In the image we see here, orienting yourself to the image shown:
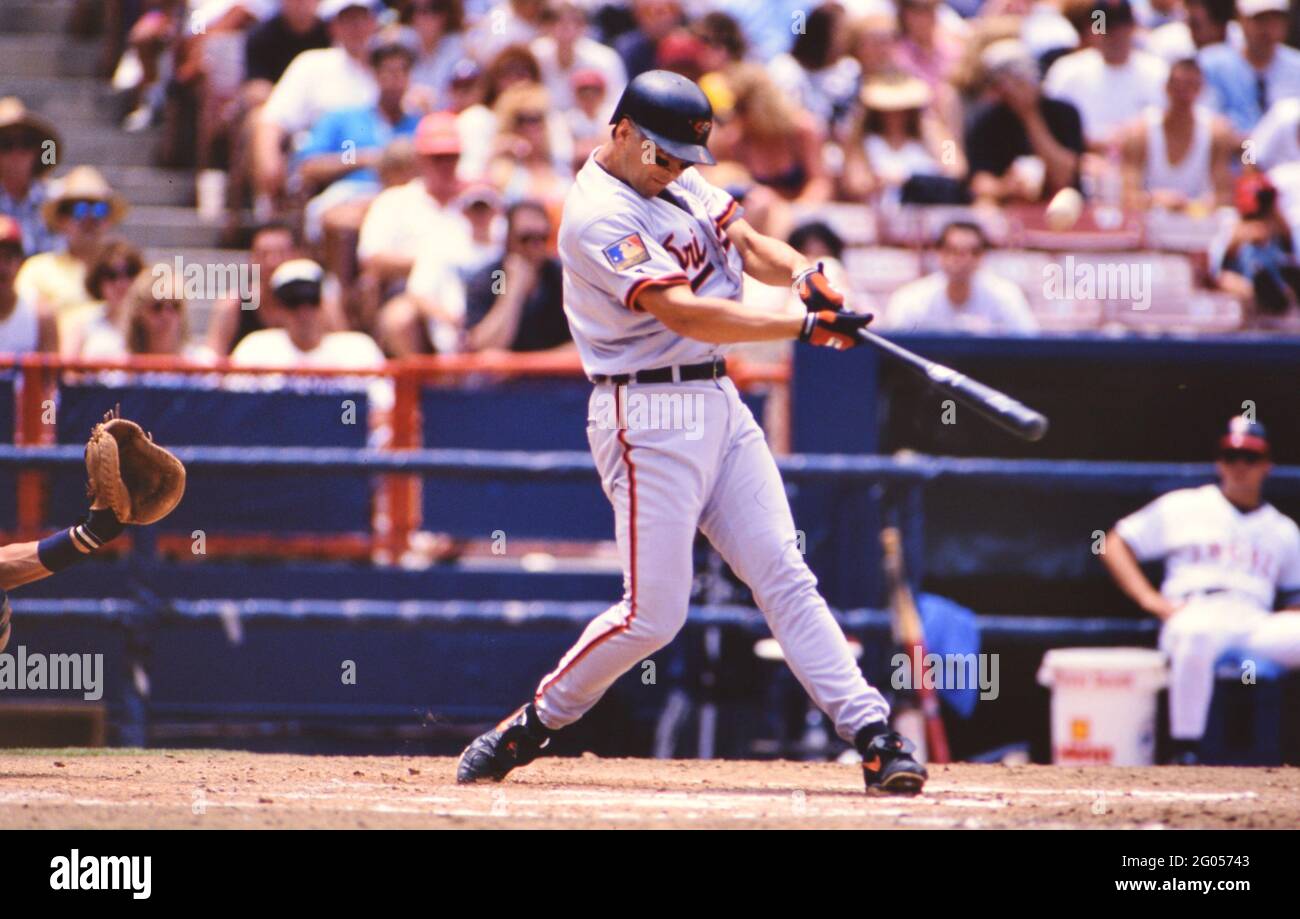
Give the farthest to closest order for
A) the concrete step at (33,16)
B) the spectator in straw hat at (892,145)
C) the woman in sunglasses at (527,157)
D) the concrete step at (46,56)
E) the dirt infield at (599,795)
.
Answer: the concrete step at (33,16), the concrete step at (46,56), the spectator in straw hat at (892,145), the woman in sunglasses at (527,157), the dirt infield at (599,795)

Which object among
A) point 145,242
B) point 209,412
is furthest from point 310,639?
point 145,242

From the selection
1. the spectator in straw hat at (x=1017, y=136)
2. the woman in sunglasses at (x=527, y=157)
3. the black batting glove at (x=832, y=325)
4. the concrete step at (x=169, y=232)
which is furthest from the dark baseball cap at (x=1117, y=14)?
the black batting glove at (x=832, y=325)

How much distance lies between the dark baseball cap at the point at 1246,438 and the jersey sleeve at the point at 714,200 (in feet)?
10.3

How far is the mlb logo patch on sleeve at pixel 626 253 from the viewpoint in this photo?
5145 millimetres

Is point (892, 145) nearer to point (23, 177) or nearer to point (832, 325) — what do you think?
point (23, 177)

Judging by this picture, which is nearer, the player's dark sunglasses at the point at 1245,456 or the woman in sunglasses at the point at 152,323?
the player's dark sunglasses at the point at 1245,456

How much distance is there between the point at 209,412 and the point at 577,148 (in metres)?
2.93

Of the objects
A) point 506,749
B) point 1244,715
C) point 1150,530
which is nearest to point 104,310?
point 506,749

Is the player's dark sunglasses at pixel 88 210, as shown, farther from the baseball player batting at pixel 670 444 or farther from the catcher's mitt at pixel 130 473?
the baseball player batting at pixel 670 444

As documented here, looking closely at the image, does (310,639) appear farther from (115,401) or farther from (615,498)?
(615,498)

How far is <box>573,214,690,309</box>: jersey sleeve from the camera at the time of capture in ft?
16.8

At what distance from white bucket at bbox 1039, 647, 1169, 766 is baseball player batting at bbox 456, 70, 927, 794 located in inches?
104

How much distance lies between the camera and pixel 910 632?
769 centimetres

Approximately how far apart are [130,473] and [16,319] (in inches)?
110
